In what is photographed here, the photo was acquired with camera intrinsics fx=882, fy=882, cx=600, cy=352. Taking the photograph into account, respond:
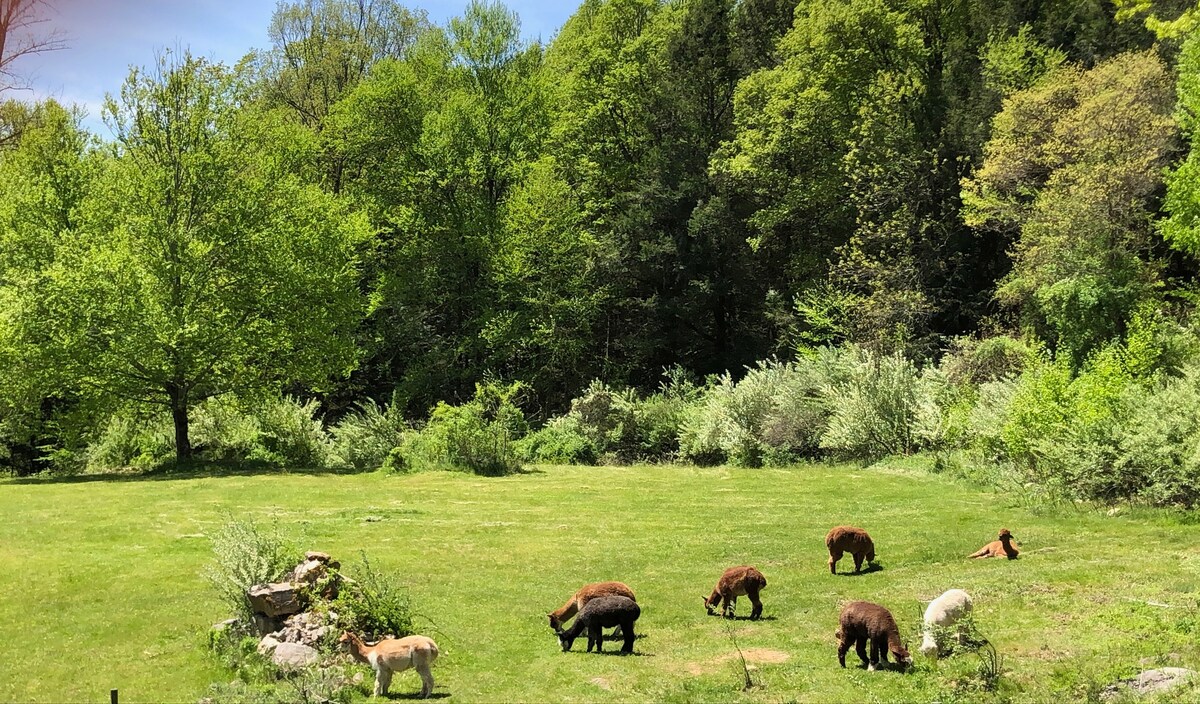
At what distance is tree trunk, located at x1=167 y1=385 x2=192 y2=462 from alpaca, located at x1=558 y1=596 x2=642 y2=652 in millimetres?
24157

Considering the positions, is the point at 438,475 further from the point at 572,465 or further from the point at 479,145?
the point at 479,145

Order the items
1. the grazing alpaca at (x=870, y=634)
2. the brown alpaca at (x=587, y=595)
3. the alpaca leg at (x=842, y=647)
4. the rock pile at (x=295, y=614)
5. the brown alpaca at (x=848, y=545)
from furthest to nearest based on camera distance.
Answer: the brown alpaca at (x=848, y=545) → the brown alpaca at (x=587, y=595) → the rock pile at (x=295, y=614) → the alpaca leg at (x=842, y=647) → the grazing alpaca at (x=870, y=634)

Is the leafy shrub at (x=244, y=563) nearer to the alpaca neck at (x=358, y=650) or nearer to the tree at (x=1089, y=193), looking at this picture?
the alpaca neck at (x=358, y=650)

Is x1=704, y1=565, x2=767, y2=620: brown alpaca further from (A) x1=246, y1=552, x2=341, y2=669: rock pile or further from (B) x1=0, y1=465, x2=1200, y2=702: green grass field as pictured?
(A) x1=246, y1=552, x2=341, y2=669: rock pile

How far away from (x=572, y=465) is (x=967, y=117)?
72.0ft

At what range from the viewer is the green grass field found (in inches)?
332

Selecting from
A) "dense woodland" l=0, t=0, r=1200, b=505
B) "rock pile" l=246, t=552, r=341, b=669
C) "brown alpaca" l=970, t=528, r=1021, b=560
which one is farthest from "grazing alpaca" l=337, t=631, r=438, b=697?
"dense woodland" l=0, t=0, r=1200, b=505

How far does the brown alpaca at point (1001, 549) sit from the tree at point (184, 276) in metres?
23.7

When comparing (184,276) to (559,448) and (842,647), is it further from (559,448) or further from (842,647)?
(842,647)

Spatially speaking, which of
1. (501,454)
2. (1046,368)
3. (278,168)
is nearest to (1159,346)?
(1046,368)

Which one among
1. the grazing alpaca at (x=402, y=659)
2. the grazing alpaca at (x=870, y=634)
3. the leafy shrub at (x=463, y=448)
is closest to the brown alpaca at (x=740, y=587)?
the grazing alpaca at (x=870, y=634)

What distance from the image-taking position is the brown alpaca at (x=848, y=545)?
42.4 ft

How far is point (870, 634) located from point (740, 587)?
2.55 metres

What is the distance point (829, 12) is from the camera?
39344 mm
